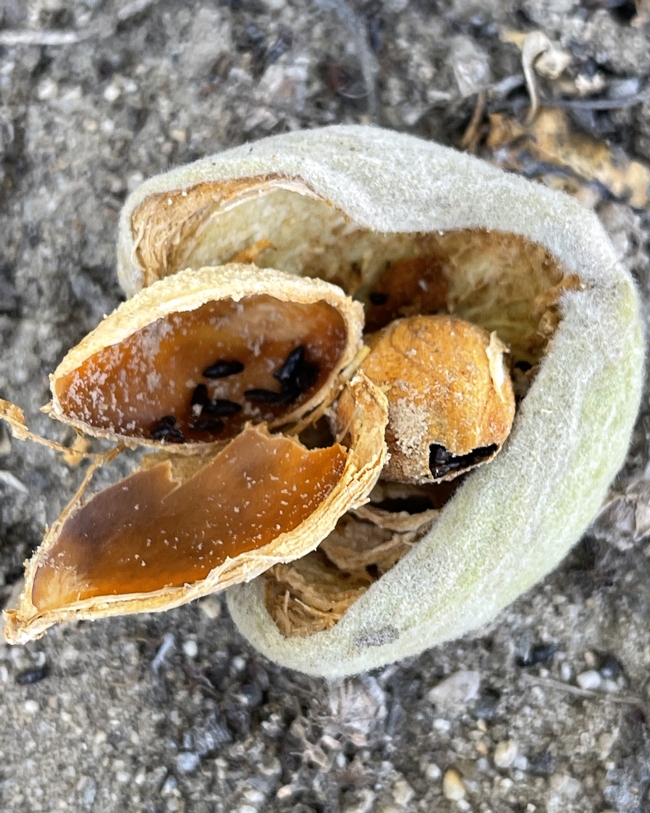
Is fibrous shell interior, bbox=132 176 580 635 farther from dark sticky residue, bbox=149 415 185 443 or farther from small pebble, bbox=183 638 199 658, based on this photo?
small pebble, bbox=183 638 199 658

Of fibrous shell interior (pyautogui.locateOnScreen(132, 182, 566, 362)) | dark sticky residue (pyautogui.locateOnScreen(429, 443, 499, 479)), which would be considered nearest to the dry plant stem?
fibrous shell interior (pyautogui.locateOnScreen(132, 182, 566, 362))

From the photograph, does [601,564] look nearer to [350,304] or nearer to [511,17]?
[350,304]

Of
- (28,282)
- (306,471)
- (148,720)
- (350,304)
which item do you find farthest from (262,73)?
(148,720)

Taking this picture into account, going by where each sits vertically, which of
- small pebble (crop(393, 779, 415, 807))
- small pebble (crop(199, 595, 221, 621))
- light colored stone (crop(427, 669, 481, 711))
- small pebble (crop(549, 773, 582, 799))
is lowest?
small pebble (crop(549, 773, 582, 799))

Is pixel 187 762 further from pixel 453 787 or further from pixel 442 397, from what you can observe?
pixel 442 397

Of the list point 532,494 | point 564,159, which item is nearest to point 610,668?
point 532,494

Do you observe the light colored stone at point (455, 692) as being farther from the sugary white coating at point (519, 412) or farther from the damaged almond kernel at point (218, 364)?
the damaged almond kernel at point (218, 364)
